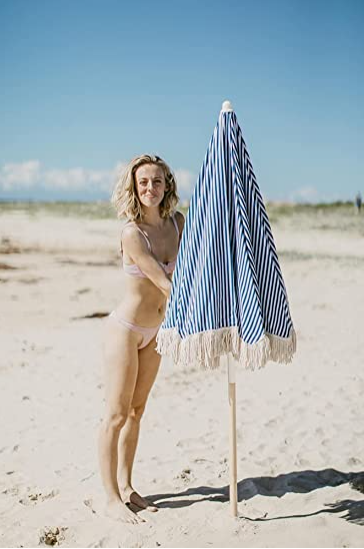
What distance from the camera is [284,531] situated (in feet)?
11.5

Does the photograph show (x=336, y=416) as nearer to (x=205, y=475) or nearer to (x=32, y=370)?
(x=205, y=475)

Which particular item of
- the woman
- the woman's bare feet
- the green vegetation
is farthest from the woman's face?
the green vegetation

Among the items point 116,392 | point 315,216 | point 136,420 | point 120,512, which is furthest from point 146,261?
point 315,216

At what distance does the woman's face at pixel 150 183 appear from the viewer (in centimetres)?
344

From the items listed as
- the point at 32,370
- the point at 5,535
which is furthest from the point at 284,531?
the point at 32,370

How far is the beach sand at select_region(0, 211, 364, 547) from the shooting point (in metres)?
3.61

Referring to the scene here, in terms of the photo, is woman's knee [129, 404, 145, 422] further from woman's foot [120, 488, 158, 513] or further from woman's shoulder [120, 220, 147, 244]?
woman's shoulder [120, 220, 147, 244]

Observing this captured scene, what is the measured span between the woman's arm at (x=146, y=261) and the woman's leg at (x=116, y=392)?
40cm

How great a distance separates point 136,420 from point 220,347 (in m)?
1.00

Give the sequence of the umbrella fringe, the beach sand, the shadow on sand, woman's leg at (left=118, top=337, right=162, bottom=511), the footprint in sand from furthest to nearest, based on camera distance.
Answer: the footprint in sand
the shadow on sand
woman's leg at (left=118, top=337, right=162, bottom=511)
the beach sand
the umbrella fringe

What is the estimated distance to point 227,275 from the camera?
3.17 m

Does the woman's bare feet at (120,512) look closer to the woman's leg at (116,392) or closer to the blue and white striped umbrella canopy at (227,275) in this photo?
the woman's leg at (116,392)

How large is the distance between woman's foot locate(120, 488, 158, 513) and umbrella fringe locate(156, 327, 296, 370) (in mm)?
1205

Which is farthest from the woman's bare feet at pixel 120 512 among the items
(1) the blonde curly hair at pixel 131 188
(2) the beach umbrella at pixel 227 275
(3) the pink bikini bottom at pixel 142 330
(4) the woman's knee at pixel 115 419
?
(1) the blonde curly hair at pixel 131 188
